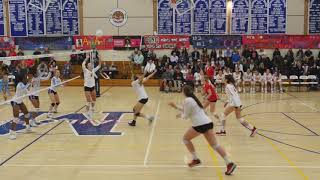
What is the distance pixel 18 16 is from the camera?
99.5ft

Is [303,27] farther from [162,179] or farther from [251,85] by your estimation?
[162,179]

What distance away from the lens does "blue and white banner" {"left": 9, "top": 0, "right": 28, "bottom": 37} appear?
99.4ft

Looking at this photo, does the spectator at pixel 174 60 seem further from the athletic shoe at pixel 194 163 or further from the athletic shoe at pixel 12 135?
the athletic shoe at pixel 194 163

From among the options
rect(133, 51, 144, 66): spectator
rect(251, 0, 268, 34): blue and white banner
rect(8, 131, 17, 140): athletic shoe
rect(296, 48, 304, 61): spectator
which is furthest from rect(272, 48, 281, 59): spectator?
rect(8, 131, 17, 140): athletic shoe

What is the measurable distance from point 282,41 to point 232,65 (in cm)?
454

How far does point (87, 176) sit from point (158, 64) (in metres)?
19.6

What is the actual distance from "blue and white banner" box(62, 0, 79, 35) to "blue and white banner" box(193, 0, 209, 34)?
8.61m

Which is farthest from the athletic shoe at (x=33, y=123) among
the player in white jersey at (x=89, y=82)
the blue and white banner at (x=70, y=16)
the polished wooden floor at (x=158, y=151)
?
the blue and white banner at (x=70, y=16)

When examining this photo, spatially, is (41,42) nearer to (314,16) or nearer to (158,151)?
(314,16)

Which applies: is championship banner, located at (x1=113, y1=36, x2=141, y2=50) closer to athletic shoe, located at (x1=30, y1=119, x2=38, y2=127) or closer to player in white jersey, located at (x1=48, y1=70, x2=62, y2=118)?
player in white jersey, located at (x1=48, y1=70, x2=62, y2=118)

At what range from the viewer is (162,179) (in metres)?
8.84

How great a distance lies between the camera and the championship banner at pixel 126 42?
98.5 ft

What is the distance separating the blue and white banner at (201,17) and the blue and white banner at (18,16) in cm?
1234

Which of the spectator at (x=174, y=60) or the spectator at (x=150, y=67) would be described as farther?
the spectator at (x=174, y=60)
